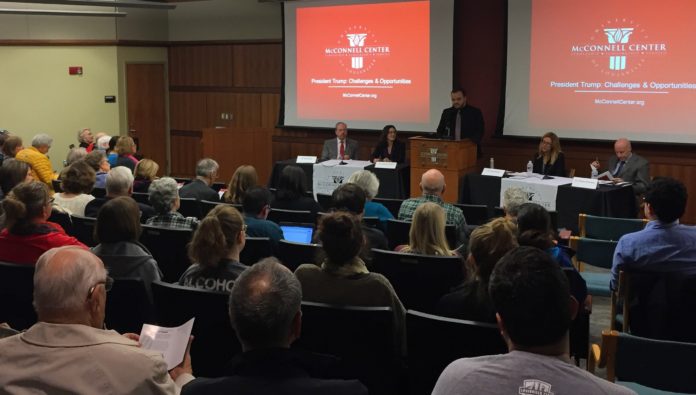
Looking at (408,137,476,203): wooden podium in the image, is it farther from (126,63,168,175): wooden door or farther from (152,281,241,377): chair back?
(152,281,241,377): chair back

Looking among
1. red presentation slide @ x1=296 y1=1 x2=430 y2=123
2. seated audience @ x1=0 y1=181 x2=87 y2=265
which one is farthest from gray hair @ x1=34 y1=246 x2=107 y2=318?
red presentation slide @ x1=296 y1=1 x2=430 y2=123

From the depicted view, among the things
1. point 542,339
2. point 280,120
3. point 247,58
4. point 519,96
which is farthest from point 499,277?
point 247,58

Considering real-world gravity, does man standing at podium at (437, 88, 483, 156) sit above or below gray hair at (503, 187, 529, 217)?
above

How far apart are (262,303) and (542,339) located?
2.27 feet

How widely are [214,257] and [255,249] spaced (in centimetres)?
103

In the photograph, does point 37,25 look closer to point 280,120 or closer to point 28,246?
point 280,120

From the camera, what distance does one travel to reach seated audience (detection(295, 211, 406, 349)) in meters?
3.28

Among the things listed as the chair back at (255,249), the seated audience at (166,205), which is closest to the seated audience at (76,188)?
the seated audience at (166,205)

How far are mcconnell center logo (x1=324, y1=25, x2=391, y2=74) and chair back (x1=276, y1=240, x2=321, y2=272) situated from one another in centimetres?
697

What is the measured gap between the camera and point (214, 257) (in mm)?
3469

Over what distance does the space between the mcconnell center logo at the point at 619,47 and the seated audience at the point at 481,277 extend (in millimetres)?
6633

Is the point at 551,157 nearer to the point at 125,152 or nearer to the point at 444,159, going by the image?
the point at 444,159

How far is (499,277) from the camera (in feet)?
5.69

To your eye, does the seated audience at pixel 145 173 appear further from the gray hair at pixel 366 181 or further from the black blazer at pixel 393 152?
the black blazer at pixel 393 152
